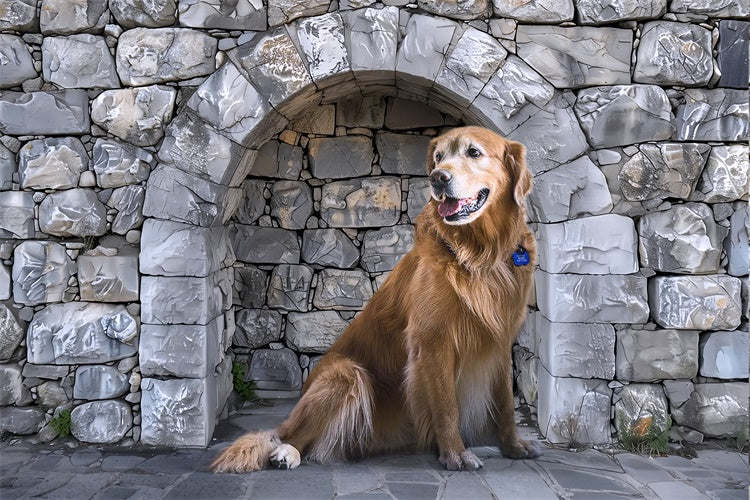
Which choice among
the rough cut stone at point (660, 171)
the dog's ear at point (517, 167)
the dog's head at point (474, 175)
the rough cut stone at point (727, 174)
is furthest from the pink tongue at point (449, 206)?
the rough cut stone at point (727, 174)

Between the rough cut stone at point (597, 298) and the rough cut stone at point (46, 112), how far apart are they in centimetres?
273

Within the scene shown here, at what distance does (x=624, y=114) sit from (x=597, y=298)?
1.00 meters

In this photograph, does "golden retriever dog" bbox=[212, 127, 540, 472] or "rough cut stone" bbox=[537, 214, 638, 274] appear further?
"rough cut stone" bbox=[537, 214, 638, 274]

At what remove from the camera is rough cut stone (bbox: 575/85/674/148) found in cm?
324

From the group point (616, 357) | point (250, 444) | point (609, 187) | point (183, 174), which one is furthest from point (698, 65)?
point (250, 444)

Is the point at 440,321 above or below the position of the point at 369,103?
below

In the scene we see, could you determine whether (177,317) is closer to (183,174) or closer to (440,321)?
(183,174)

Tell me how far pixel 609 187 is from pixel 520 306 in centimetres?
89

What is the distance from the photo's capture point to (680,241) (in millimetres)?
3268

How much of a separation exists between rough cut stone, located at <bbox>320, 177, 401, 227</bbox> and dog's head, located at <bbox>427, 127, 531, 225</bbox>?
4.42 ft

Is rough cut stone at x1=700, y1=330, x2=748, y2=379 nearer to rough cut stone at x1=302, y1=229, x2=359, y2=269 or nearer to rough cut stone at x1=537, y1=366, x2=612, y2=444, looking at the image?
rough cut stone at x1=537, y1=366, x2=612, y2=444

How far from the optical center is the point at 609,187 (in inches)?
129

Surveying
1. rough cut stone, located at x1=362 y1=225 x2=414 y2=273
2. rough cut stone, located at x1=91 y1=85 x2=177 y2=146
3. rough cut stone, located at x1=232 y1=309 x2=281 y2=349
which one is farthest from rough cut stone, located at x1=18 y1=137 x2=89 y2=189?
rough cut stone, located at x1=362 y1=225 x2=414 y2=273

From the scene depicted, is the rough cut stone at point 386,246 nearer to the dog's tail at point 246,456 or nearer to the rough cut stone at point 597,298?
the rough cut stone at point 597,298
